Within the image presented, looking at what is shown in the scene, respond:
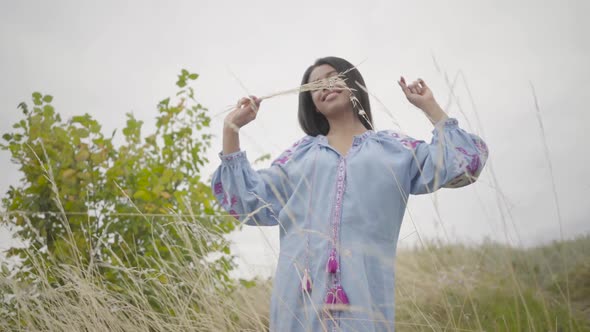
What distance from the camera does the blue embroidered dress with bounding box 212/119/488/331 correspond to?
147 cm

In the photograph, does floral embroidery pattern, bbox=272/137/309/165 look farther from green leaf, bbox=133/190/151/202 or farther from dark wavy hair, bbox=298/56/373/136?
green leaf, bbox=133/190/151/202

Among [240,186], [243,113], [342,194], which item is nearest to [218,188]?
[240,186]

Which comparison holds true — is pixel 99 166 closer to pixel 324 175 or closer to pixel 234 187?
pixel 234 187

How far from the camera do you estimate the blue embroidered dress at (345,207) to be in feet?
4.83

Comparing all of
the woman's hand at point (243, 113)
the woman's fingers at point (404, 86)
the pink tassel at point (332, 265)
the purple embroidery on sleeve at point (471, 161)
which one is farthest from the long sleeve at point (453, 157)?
the woman's hand at point (243, 113)

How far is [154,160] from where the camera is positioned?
3.01 metres

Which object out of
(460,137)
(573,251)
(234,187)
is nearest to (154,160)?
(234,187)

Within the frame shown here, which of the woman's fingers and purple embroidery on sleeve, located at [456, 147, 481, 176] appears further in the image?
the woman's fingers

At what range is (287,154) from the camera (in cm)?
196

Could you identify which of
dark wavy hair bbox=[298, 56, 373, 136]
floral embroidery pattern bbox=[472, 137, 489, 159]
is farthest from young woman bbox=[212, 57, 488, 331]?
dark wavy hair bbox=[298, 56, 373, 136]

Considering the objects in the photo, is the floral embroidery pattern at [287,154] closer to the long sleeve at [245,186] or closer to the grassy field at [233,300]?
the long sleeve at [245,186]

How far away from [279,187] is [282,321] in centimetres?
61

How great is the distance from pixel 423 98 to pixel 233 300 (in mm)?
1596

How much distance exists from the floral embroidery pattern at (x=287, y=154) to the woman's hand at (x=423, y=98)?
1.82 ft
